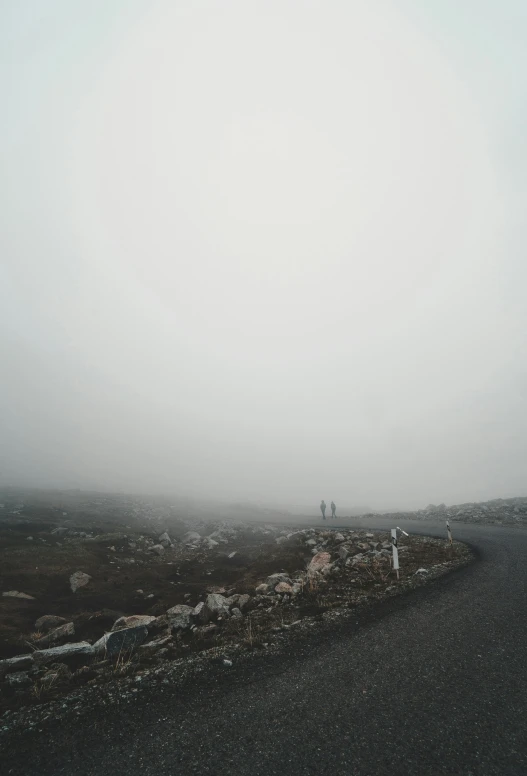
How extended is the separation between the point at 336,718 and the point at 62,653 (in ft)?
23.4

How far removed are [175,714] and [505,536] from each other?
21.3 meters

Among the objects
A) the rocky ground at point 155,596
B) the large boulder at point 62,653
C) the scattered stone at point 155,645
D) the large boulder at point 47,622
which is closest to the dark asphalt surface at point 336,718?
the rocky ground at point 155,596

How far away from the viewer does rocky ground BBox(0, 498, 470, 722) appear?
7488 millimetres

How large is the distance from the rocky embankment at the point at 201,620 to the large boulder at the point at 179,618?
3 centimetres

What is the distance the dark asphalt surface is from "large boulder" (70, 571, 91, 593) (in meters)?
11.8

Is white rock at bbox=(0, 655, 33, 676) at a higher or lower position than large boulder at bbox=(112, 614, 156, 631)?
lower

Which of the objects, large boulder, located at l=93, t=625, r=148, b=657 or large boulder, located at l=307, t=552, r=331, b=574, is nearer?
large boulder, located at l=93, t=625, r=148, b=657

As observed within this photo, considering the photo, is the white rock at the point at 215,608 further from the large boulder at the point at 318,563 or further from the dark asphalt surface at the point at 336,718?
the large boulder at the point at 318,563

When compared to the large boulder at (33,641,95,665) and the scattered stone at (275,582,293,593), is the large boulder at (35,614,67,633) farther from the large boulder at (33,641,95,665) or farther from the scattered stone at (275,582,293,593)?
the scattered stone at (275,582,293,593)

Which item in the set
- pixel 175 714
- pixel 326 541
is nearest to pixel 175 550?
pixel 326 541

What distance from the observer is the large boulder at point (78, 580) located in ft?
49.0

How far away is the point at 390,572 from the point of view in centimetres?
1275

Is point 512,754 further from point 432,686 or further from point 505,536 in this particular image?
point 505,536

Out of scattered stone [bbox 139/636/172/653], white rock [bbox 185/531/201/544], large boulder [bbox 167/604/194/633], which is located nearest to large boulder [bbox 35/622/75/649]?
large boulder [bbox 167/604/194/633]
